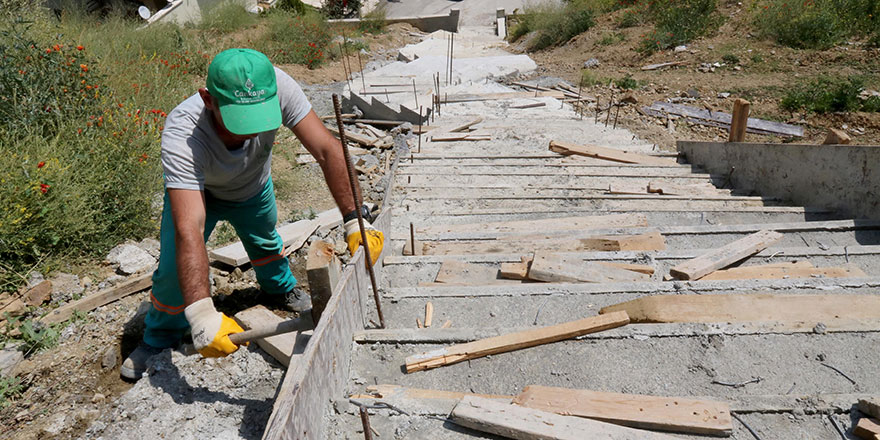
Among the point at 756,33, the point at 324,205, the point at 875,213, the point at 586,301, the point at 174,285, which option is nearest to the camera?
the point at 586,301

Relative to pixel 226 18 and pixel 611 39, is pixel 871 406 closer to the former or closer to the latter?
pixel 611 39

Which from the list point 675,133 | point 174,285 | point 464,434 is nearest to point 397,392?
point 464,434

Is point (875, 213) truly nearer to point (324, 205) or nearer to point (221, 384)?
point (221, 384)

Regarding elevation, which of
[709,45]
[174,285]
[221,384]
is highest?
[709,45]

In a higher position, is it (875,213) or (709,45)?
(709,45)

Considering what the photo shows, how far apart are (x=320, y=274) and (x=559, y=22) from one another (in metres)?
17.9

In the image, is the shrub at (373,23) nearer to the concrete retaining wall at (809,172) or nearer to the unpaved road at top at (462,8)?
the unpaved road at top at (462,8)

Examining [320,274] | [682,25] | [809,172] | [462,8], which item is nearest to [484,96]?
[809,172]

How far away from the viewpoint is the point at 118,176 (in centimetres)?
577

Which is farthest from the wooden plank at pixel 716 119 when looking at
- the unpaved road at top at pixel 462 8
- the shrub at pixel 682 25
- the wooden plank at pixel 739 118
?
the unpaved road at top at pixel 462 8

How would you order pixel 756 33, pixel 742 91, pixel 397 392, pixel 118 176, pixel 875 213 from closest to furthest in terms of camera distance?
1. pixel 397 392
2. pixel 875 213
3. pixel 118 176
4. pixel 742 91
5. pixel 756 33

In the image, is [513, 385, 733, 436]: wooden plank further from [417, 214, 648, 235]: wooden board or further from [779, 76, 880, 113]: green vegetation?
[779, 76, 880, 113]: green vegetation

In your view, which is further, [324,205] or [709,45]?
[709,45]

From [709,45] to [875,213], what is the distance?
1218 centimetres
